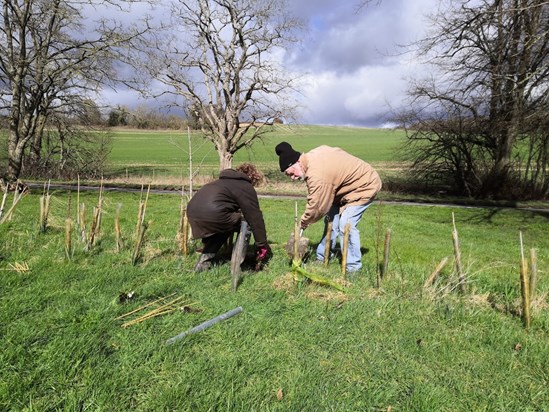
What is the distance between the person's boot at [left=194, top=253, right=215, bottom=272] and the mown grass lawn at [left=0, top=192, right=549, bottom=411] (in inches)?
5.0

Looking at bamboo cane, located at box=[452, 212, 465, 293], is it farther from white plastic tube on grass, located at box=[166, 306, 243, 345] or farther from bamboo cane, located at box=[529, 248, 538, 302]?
white plastic tube on grass, located at box=[166, 306, 243, 345]

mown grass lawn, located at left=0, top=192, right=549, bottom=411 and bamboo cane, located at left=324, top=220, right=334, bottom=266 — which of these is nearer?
mown grass lawn, located at left=0, top=192, right=549, bottom=411

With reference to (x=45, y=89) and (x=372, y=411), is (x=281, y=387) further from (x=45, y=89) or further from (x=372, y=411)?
→ (x=45, y=89)

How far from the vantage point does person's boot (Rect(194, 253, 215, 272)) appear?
178 inches

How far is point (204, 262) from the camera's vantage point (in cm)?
456

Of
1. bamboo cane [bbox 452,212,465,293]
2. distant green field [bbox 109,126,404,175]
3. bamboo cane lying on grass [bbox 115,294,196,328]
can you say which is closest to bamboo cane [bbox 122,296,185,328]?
bamboo cane lying on grass [bbox 115,294,196,328]

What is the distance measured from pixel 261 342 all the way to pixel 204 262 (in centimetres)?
184

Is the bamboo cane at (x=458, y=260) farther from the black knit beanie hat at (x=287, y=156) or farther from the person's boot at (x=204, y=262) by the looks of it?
the person's boot at (x=204, y=262)

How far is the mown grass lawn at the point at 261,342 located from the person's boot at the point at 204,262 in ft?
0.42

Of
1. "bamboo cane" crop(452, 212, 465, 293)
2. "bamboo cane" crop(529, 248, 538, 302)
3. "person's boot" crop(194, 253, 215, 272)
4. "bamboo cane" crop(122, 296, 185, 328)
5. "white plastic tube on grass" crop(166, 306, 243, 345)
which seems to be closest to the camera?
"white plastic tube on grass" crop(166, 306, 243, 345)

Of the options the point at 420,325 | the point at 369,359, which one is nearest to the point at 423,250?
the point at 420,325

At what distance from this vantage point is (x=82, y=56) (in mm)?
14188

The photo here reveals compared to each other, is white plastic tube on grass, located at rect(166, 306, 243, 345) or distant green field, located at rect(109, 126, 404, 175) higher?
distant green field, located at rect(109, 126, 404, 175)

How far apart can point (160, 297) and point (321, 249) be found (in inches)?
91.4
